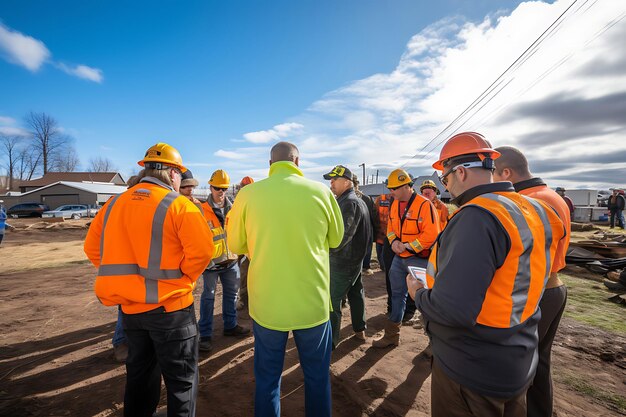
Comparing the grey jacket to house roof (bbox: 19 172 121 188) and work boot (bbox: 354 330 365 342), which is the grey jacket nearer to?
work boot (bbox: 354 330 365 342)

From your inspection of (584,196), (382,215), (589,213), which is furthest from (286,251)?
(584,196)

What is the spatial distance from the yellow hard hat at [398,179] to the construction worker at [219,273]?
2393 millimetres

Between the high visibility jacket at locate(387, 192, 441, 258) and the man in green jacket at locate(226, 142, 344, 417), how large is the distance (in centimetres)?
198

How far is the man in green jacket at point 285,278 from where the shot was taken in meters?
2.05

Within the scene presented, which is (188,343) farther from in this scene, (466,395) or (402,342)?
(402,342)

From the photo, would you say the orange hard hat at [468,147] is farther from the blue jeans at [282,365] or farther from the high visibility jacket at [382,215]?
the high visibility jacket at [382,215]

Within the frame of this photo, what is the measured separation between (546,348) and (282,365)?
6.96 ft

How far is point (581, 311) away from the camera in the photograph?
5250 mm

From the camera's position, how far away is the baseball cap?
3852 millimetres

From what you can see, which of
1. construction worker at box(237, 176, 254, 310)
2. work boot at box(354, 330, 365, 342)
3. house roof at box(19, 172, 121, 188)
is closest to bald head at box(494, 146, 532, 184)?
work boot at box(354, 330, 365, 342)

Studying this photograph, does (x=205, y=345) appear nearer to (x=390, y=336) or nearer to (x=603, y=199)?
(x=390, y=336)

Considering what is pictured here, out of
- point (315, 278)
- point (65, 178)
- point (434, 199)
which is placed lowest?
point (315, 278)

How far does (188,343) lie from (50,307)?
5595mm

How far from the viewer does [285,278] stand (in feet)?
6.73
